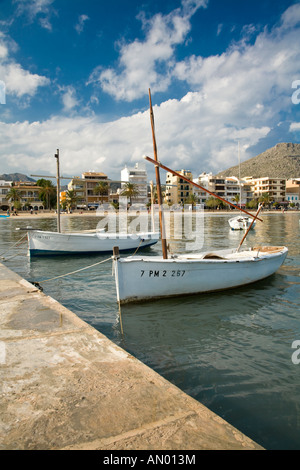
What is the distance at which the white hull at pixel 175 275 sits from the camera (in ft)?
29.2

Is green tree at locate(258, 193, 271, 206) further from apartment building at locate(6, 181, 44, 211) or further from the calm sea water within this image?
the calm sea water

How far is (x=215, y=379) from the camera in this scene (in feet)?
17.7

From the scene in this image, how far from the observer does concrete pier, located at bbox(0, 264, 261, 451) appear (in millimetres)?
2895

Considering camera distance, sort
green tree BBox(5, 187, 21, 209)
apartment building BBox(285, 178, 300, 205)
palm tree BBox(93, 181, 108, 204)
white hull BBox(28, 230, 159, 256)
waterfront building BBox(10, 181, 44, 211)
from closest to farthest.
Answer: white hull BBox(28, 230, 159, 256) → green tree BBox(5, 187, 21, 209) → palm tree BBox(93, 181, 108, 204) → waterfront building BBox(10, 181, 44, 211) → apartment building BBox(285, 178, 300, 205)

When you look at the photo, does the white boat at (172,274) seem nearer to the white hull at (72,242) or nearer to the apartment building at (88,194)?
the white hull at (72,242)

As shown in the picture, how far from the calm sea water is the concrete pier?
4.46 ft

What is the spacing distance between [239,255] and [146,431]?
393 inches

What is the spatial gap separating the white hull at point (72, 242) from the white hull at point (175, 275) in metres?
8.94

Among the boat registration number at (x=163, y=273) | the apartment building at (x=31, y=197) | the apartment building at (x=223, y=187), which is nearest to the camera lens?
the boat registration number at (x=163, y=273)

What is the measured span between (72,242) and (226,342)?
13789 mm

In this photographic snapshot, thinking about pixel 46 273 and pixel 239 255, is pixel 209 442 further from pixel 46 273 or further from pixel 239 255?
pixel 46 273

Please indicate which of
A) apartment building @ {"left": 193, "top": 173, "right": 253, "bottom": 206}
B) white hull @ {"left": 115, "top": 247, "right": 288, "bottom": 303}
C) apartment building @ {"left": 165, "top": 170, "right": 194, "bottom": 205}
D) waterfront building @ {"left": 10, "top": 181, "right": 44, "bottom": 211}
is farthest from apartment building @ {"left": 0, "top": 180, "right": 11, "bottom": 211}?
white hull @ {"left": 115, "top": 247, "right": 288, "bottom": 303}

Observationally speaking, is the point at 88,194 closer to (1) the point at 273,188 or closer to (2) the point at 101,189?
(2) the point at 101,189

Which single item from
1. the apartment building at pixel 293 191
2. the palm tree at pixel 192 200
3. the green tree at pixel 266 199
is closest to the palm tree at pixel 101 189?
the palm tree at pixel 192 200
